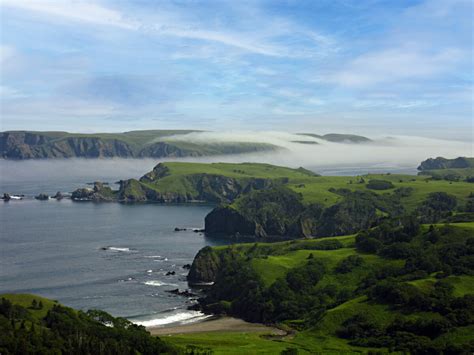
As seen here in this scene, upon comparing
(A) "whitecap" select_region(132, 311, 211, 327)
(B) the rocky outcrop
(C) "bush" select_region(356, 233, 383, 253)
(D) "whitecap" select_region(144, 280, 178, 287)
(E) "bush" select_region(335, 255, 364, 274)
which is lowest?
(A) "whitecap" select_region(132, 311, 211, 327)

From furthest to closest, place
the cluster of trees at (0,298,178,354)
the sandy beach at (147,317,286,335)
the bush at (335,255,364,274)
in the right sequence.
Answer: the bush at (335,255,364,274), the sandy beach at (147,317,286,335), the cluster of trees at (0,298,178,354)

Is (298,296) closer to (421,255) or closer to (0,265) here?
(421,255)

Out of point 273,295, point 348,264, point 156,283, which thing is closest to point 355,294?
point 348,264

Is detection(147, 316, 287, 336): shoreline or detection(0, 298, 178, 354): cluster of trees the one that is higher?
detection(0, 298, 178, 354): cluster of trees

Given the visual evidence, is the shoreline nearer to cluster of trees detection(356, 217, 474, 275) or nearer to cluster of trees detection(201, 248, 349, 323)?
cluster of trees detection(201, 248, 349, 323)

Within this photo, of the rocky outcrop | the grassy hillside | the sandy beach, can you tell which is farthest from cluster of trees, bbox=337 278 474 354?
the rocky outcrop

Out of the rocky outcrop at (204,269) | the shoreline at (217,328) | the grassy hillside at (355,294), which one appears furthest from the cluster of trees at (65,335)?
the rocky outcrop at (204,269)

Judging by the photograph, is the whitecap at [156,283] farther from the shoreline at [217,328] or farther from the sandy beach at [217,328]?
the sandy beach at [217,328]
